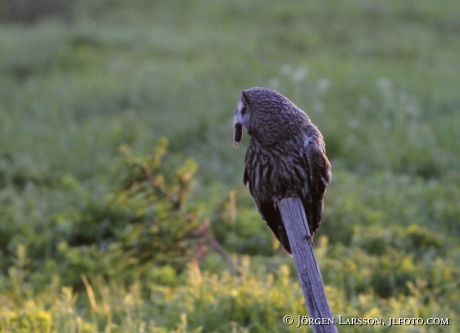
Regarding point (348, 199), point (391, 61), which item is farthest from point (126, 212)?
point (391, 61)

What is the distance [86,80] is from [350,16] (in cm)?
647

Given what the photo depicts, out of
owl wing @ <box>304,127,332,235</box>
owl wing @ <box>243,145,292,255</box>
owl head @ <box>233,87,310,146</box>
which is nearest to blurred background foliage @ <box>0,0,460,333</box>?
owl wing @ <box>243,145,292,255</box>

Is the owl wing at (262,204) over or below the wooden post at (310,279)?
over

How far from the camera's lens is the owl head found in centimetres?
233

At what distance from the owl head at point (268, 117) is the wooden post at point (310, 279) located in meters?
0.33

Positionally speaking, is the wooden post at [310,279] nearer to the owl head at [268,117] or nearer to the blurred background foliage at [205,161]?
the owl head at [268,117]

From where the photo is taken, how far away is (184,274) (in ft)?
15.9

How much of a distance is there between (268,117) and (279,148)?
0.13 metres

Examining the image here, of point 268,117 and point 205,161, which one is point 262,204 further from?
point 205,161

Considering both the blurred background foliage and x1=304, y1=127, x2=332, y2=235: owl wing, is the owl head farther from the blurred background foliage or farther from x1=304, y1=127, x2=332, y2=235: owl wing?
the blurred background foliage

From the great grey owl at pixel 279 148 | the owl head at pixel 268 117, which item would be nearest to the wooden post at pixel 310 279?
the great grey owl at pixel 279 148

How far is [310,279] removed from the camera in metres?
2.26

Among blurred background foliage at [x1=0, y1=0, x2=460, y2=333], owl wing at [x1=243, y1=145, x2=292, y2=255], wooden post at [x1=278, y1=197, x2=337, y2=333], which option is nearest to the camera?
wooden post at [x1=278, y1=197, x2=337, y2=333]

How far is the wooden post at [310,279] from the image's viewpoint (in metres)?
2.24
